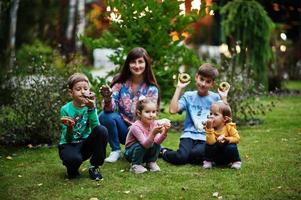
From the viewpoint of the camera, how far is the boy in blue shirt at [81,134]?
5.50 meters

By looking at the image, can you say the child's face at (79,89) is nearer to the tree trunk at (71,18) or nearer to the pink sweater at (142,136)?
the pink sweater at (142,136)

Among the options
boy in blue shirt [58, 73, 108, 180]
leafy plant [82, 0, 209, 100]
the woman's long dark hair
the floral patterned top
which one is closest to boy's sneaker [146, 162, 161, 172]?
boy in blue shirt [58, 73, 108, 180]

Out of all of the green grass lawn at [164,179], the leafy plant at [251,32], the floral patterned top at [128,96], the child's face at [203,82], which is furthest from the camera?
the leafy plant at [251,32]

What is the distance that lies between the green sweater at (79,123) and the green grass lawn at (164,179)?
43cm

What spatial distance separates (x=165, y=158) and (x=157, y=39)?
7.85 ft

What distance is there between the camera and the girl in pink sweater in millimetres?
5742

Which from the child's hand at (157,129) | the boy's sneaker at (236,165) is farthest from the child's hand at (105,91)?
the boy's sneaker at (236,165)

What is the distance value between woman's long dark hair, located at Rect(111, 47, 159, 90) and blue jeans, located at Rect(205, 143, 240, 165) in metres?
1.27

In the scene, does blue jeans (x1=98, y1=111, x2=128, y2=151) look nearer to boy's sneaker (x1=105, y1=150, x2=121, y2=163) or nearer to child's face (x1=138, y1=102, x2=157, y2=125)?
boy's sneaker (x1=105, y1=150, x2=121, y2=163)

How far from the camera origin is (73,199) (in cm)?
484

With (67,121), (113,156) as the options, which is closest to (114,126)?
(113,156)

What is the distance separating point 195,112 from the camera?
6492mm

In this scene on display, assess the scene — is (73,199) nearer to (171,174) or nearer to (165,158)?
(171,174)

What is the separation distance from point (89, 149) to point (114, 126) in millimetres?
A: 938
